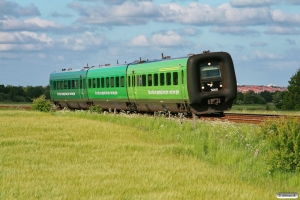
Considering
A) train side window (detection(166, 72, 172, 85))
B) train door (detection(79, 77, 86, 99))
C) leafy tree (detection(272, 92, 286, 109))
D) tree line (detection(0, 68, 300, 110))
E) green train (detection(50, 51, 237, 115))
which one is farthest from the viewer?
leafy tree (detection(272, 92, 286, 109))

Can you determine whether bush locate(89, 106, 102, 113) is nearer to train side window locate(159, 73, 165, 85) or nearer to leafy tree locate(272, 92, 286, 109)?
train side window locate(159, 73, 165, 85)

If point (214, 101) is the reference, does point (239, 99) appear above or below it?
below

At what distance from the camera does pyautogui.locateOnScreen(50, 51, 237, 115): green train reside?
29891 mm

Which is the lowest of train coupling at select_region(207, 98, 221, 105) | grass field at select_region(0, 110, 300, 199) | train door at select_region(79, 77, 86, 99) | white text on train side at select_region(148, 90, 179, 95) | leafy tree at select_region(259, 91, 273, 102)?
grass field at select_region(0, 110, 300, 199)

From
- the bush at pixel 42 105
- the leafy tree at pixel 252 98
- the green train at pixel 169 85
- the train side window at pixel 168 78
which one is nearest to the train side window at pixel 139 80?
the green train at pixel 169 85

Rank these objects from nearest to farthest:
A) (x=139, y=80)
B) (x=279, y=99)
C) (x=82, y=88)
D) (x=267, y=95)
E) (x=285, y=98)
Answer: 1. (x=139, y=80)
2. (x=82, y=88)
3. (x=285, y=98)
4. (x=279, y=99)
5. (x=267, y=95)

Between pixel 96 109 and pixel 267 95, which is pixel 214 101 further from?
pixel 267 95

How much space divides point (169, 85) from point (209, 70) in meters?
2.68

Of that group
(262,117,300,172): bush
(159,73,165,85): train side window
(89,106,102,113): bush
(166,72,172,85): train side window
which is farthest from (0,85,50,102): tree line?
(262,117,300,172): bush

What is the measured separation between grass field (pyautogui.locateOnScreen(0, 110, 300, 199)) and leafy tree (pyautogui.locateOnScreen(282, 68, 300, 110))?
4921cm

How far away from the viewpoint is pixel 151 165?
16438 millimetres

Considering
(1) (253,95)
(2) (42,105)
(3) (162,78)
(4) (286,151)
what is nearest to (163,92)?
(3) (162,78)

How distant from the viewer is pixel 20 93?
99.3 meters

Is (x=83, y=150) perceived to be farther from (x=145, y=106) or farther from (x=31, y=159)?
(x=145, y=106)
